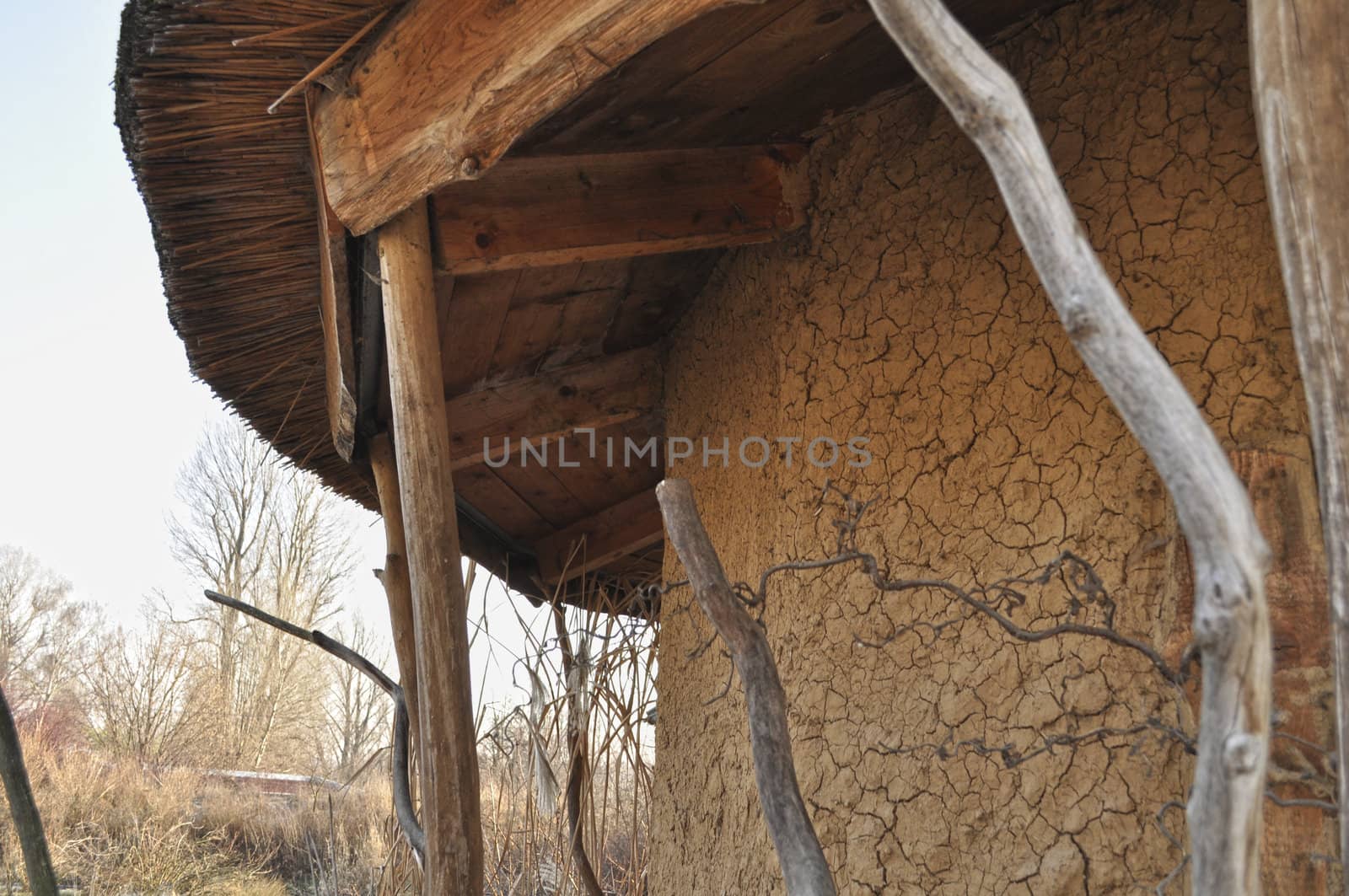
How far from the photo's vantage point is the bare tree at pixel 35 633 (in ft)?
50.9

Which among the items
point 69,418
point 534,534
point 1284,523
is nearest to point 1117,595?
point 1284,523

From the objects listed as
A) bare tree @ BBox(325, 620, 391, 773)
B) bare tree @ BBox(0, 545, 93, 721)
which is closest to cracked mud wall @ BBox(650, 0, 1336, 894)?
bare tree @ BBox(325, 620, 391, 773)

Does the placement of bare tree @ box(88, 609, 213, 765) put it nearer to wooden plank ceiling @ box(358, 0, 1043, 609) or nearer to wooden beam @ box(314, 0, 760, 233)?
wooden plank ceiling @ box(358, 0, 1043, 609)

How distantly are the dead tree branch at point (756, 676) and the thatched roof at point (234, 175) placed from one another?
1185 millimetres

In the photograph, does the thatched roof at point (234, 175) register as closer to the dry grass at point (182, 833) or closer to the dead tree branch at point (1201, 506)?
the dead tree branch at point (1201, 506)

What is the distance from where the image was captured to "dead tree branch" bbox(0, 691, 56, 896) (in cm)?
161

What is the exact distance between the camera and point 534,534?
4.92 meters

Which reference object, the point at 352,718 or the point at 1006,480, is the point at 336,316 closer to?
the point at 1006,480

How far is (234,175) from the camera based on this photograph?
7.70ft

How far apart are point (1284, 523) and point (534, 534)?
11.6 ft

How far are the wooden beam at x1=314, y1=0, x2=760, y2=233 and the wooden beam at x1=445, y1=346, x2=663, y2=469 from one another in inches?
55.3

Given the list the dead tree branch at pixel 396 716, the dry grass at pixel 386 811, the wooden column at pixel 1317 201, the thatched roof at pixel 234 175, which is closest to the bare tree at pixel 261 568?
the dry grass at pixel 386 811

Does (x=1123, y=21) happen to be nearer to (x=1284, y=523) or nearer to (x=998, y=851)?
(x=1284, y=523)

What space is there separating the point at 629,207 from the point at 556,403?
3.67 feet
